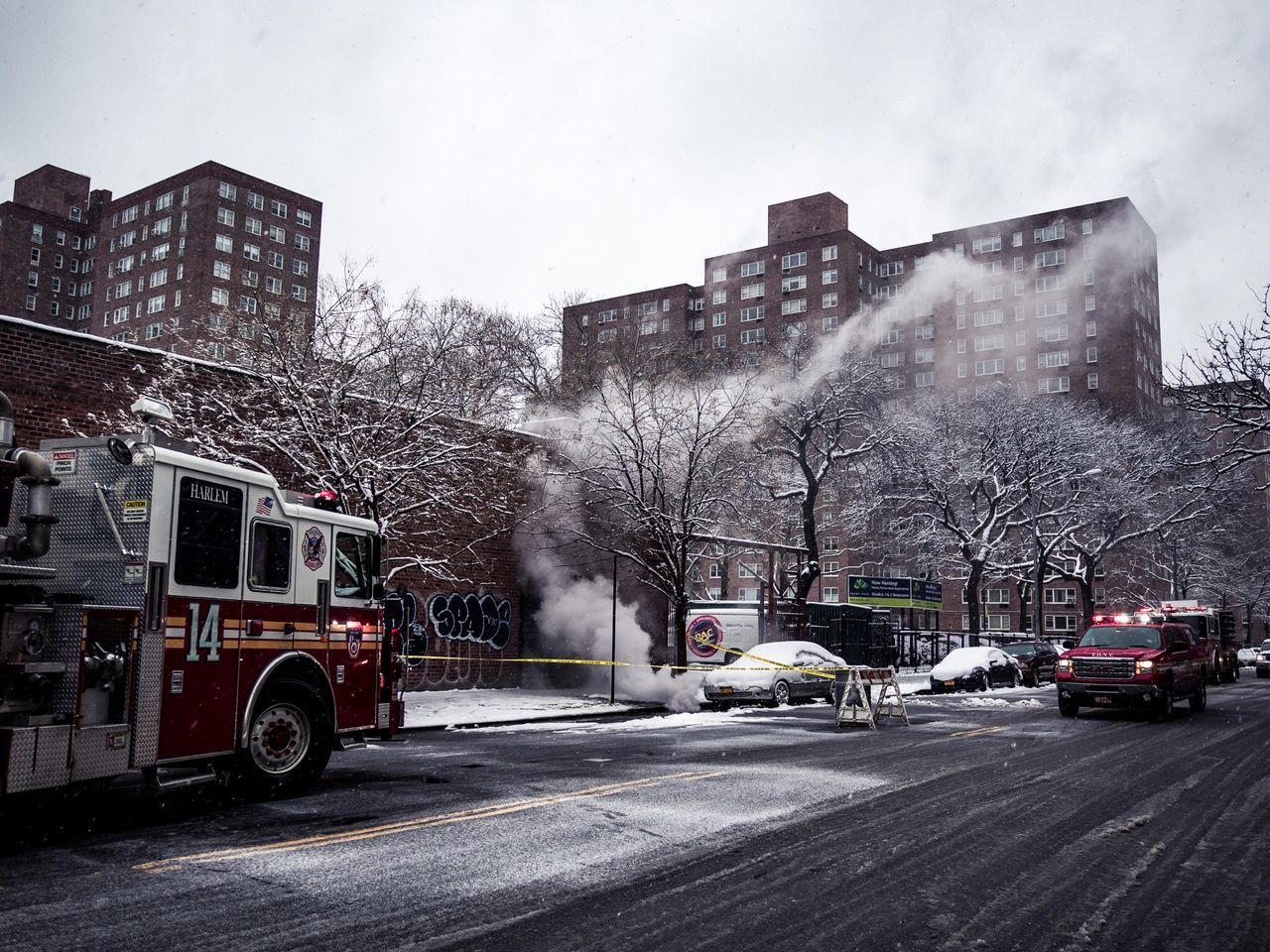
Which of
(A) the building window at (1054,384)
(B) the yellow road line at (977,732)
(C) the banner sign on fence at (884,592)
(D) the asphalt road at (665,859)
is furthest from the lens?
(A) the building window at (1054,384)

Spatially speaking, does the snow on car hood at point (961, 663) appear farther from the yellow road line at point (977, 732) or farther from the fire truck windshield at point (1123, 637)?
the yellow road line at point (977, 732)

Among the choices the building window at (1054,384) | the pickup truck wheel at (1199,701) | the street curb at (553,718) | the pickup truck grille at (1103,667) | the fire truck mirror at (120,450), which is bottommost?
the street curb at (553,718)

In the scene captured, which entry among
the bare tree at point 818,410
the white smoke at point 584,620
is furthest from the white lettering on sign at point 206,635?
the bare tree at point 818,410

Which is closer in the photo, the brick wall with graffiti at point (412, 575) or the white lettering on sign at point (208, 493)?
the white lettering on sign at point (208, 493)

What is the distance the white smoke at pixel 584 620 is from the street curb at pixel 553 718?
2.82 meters

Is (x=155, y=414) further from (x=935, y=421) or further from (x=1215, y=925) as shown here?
(x=935, y=421)

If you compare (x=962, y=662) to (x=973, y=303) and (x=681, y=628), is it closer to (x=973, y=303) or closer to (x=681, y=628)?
(x=681, y=628)

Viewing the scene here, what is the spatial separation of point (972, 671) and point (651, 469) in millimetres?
11609

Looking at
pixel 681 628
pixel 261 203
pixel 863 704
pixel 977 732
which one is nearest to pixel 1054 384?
pixel 261 203

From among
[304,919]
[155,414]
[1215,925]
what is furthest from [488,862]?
[155,414]

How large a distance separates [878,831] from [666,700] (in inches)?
596

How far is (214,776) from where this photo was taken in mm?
8281

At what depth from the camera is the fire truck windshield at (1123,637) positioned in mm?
18766

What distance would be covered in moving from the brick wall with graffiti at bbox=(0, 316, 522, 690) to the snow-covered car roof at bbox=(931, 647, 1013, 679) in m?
11.9
